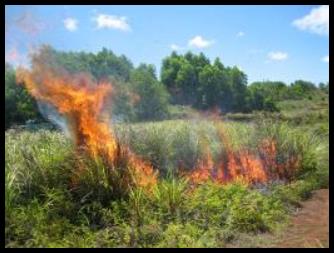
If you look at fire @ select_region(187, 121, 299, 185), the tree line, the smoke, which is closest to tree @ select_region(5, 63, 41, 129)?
the tree line

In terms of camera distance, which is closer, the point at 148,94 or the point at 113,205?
the point at 113,205

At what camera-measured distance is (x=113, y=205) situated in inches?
308

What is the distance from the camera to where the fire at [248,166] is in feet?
35.5

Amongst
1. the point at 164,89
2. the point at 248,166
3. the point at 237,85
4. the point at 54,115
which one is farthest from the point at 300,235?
the point at 164,89

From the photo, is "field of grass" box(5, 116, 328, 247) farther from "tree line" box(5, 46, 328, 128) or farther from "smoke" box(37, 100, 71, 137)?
"tree line" box(5, 46, 328, 128)

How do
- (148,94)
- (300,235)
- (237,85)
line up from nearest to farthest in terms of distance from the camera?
(300,235) → (148,94) → (237,85)

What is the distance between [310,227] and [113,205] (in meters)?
2.89

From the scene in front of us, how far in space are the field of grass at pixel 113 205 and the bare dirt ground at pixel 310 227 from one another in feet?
0.72

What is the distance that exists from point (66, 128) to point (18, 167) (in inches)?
55.6

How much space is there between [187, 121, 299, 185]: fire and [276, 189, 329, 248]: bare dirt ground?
1.31 m

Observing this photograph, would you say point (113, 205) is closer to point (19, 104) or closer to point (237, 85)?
point (19, 104)

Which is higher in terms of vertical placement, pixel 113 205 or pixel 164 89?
pixel 164 89

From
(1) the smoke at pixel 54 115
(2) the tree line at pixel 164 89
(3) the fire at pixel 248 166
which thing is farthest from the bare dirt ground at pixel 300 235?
(2) the tree line at pixel 164 89

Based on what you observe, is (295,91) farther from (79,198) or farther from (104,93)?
(79,198)
